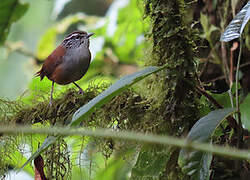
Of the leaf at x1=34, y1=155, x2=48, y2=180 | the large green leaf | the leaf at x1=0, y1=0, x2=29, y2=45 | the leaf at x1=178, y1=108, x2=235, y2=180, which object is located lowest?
the leaf at x1=34, y1=155, x2=48, y2=180

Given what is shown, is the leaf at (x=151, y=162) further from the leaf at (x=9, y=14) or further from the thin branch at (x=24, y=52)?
the thin branch at (x=24, y=52)

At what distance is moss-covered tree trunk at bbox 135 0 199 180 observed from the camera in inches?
45.0

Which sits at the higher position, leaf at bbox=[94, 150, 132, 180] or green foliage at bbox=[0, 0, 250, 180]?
green foliage at bbox=[0, 0, 250, 180]

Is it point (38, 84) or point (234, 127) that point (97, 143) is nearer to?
point (234, 127)

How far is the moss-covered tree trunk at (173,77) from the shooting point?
1.14m

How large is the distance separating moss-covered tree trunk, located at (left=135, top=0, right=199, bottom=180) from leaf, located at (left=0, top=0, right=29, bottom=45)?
145cm

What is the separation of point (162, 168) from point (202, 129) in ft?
0.74

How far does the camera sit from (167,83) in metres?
1.17

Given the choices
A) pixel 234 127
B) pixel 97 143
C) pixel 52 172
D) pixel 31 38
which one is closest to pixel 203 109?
pixel 234 127

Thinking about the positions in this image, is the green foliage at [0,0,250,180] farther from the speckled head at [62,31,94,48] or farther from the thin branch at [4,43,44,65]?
the thin branch at [4,43,44,65]

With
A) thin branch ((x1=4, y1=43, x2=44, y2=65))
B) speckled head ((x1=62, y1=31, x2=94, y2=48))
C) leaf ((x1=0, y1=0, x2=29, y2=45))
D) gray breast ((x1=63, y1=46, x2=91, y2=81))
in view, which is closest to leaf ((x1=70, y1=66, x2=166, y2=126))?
gray breast ((x1=63, y1=46, x2=91, y2=81))

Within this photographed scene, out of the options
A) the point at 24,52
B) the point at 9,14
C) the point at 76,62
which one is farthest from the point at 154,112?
the point at 24,52

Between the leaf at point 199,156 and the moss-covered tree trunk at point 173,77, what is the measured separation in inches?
4.6

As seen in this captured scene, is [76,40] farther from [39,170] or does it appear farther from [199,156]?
[199,156]
